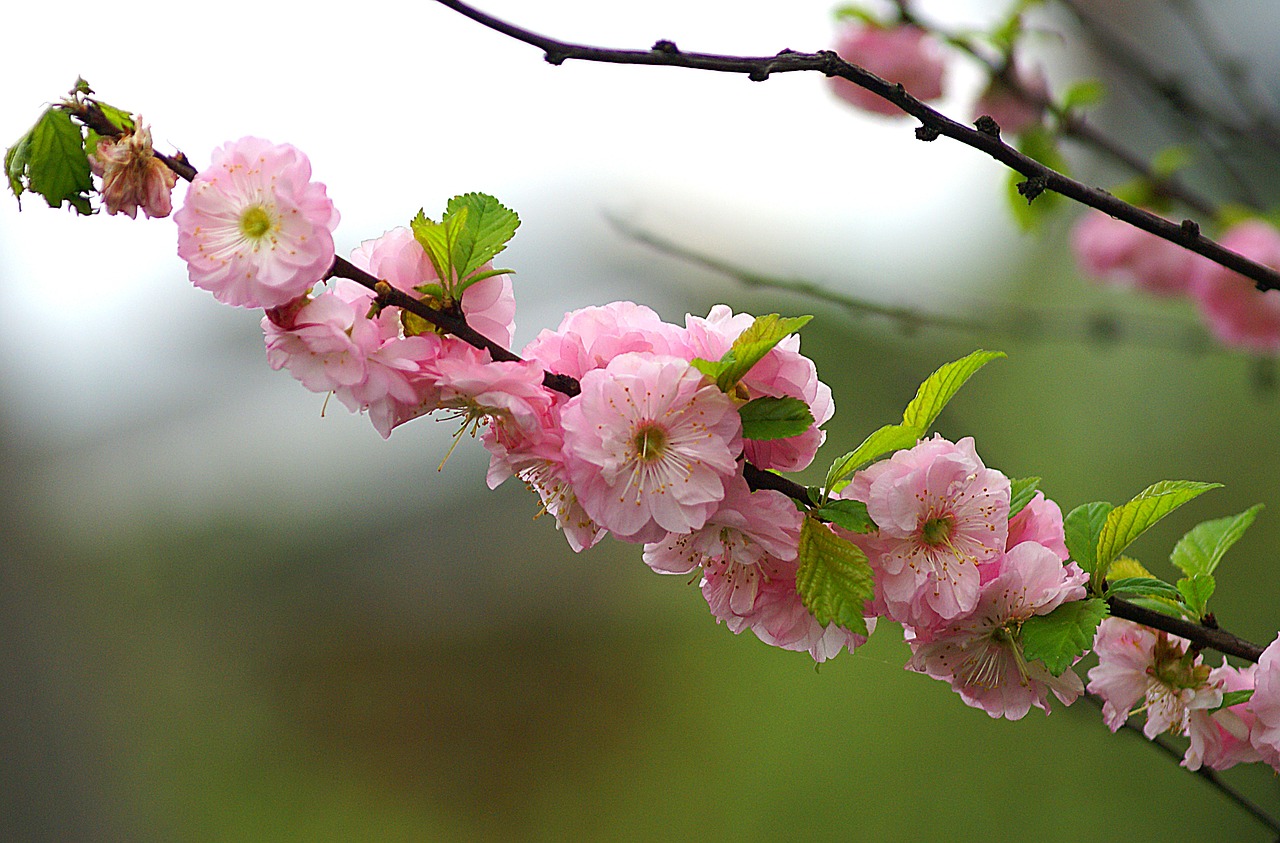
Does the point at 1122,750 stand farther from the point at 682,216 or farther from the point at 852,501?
the point at 852,501

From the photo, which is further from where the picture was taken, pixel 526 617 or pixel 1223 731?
pixel 526 617

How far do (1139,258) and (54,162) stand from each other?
147 centimetres

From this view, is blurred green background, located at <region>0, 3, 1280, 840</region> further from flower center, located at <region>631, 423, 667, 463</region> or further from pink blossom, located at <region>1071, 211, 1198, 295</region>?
flower center, located at <region>631, 423, 667, 463</region>

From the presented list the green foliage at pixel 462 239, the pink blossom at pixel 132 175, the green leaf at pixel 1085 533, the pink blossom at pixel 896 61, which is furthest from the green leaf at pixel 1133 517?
the pink blossom at pixel 896 61

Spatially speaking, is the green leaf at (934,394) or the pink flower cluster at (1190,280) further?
the pink flower cluster at (1190,280)

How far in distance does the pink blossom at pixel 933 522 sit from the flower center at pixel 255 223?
0.82 ft

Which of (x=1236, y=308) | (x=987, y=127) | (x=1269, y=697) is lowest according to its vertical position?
(x=1236, y=308)

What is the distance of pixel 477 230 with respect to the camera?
0.39 meters

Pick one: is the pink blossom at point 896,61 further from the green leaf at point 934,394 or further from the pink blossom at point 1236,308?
the green leaf at point 934,394

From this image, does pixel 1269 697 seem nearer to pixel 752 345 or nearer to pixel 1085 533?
pixel 1085 533

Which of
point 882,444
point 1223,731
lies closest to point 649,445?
point 882,444

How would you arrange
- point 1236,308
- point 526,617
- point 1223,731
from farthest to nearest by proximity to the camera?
point 526,617 < point 1236,308 < point 1223,731

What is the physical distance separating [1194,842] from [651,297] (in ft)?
6.49

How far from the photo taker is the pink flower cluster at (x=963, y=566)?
385 millimetres
